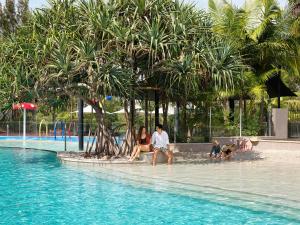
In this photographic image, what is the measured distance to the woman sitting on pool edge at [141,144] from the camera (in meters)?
17.8

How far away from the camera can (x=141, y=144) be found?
18781 millimetres

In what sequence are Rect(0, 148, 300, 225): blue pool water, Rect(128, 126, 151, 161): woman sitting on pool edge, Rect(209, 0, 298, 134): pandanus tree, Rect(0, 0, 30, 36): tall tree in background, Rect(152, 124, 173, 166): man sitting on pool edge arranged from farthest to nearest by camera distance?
Rect(0, 0, 30, 36): tall tree in background < Rect(209, 0, 298, 134): pandanus tree < Rect(128, 126, 151, 161): woman sitting on pool edge < Rect(152, 124, 173, 166): man sitting on pool edge < Rect(0, 148, 300, 225): blue pool water

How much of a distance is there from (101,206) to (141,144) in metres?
8.66

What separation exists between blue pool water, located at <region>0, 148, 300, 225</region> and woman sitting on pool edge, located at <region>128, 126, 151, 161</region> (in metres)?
3.62

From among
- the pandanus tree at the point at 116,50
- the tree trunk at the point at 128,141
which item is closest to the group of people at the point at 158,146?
the tree trunk at the point at 128,141

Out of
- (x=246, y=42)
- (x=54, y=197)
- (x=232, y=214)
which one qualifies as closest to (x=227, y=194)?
(x=232, y=214)

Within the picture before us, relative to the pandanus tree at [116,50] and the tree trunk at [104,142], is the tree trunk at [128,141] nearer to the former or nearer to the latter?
the pandanus tree at [116,50]

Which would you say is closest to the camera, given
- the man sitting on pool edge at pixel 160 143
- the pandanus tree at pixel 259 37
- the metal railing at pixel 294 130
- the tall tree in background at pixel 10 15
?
the man sitting on pool edge at pixel 160 143

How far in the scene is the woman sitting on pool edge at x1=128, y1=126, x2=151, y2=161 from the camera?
17781mm

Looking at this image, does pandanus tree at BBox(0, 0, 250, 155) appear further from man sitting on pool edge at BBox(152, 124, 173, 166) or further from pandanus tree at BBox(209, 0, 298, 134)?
pandanus tree at BBox(209, 0, 298, 134)

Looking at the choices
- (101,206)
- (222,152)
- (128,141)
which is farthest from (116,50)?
(101,206)

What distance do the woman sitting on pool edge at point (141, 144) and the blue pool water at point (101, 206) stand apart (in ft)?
11.9

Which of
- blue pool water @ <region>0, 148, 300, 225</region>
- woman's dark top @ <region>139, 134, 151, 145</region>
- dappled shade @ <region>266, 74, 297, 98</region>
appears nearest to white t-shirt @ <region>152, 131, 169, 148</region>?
woman's dark top @ <region>139, 134, 151, 145</region>

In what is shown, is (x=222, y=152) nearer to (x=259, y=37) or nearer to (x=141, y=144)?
(x=141, y=144)
